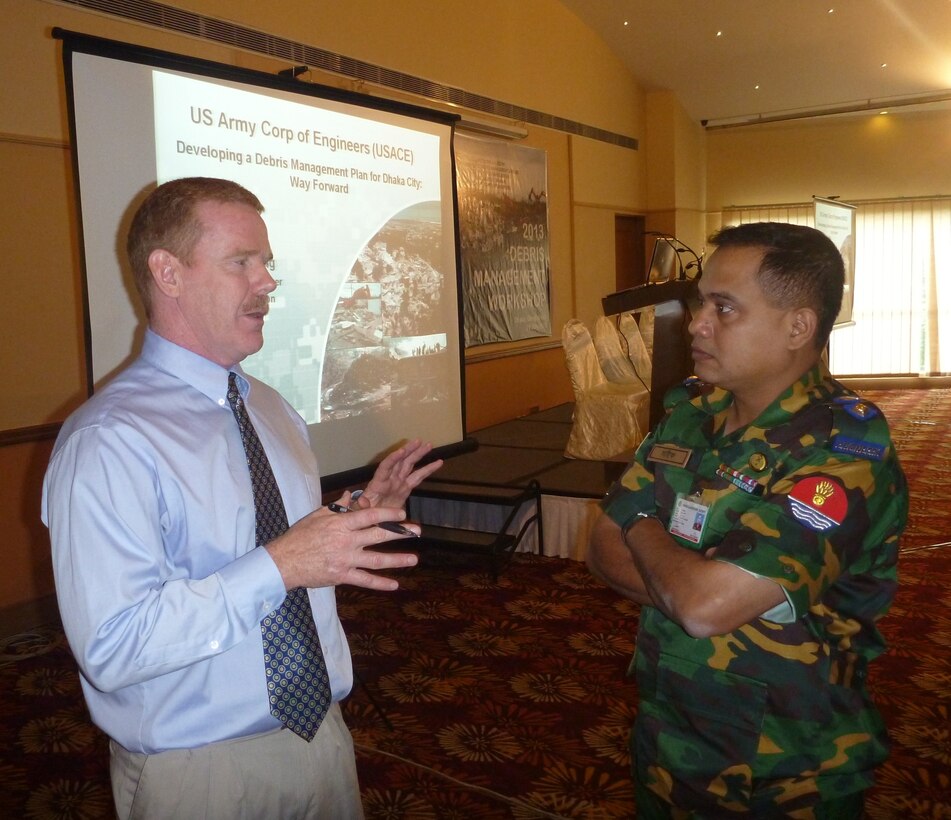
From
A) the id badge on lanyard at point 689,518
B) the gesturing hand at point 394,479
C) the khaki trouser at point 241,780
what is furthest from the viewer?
the gesturing hand at point 394,479

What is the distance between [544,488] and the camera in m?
4.74

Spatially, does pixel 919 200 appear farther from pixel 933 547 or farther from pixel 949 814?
pixel 949 814

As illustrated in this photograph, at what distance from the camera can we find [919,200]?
36.7 feet

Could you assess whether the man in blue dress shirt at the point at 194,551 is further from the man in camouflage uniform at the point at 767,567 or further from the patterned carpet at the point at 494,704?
the patterned carpet at the point at 494,704

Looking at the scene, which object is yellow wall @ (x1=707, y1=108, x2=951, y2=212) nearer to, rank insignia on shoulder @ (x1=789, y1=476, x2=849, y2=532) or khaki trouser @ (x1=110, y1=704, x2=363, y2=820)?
rank insignia on shoulder @ (x1=789, y1=476, x2=849, y2=532)

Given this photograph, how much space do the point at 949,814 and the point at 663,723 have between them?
164cm

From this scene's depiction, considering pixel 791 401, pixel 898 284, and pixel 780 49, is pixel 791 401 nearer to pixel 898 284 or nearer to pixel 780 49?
pixel 780 49

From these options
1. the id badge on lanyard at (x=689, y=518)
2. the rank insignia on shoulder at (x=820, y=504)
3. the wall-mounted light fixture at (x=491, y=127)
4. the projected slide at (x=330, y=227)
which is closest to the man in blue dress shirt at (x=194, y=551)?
the id badge on lanyard at (x=689, y=518)

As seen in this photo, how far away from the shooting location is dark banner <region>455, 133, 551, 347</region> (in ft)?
22.8

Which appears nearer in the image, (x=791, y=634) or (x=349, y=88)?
(x=791, y=634)

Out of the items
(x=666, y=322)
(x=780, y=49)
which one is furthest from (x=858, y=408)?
(x=780, y=49)

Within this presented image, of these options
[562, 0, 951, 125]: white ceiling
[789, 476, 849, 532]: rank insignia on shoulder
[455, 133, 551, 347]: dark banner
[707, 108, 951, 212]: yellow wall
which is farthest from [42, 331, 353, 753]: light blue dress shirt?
[707, 108, 951, 212]: yellow wall

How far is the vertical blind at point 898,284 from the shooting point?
11.3 metres

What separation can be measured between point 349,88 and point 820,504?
5.27 m
